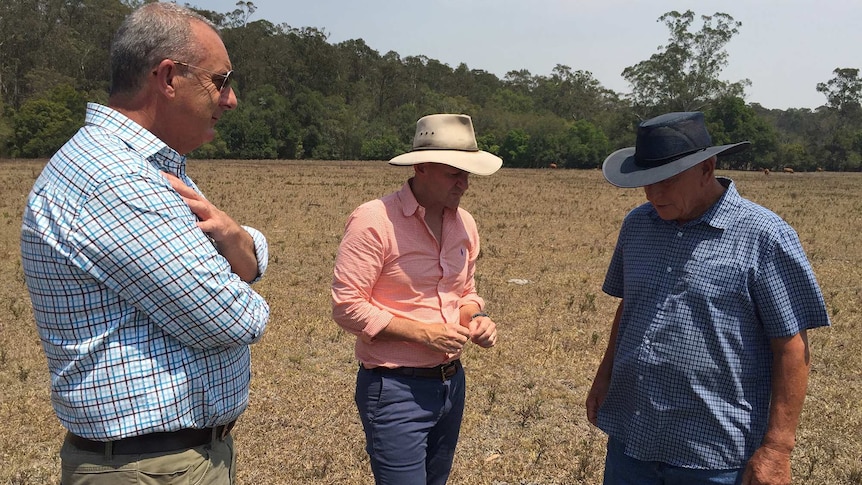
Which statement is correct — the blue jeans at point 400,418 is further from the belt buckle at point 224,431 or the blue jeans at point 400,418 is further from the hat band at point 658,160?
the hat band at point 658,160

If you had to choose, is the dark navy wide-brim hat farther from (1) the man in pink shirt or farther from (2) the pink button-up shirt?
(2) the pink button-up shirt

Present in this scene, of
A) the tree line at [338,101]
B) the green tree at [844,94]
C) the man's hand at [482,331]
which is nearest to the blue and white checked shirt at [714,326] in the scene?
the man's hand at [482,331]

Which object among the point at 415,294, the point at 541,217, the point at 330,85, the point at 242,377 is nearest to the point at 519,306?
the point at 415,294

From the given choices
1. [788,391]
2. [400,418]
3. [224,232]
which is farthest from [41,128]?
[788,391]

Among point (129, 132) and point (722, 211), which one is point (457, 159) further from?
point (129, 132)

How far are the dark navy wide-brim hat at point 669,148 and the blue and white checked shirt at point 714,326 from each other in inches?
7.0

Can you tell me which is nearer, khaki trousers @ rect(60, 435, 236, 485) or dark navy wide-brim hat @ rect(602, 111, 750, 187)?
khaki trousers @ rect(60, 435, 236, 485)

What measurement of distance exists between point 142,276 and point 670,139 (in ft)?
5.45

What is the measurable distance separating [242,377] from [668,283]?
1400mm

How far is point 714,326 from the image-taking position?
7.20ft

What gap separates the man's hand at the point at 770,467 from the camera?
2107 millimetres

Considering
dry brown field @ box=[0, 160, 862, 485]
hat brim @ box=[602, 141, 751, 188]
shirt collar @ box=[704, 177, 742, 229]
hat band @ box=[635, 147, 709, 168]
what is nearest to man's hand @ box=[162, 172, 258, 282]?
hat brim @ box=[602, 141, 751, 188]

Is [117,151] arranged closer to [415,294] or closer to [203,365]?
[203,365]

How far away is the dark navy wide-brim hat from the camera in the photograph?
220 centimetres
